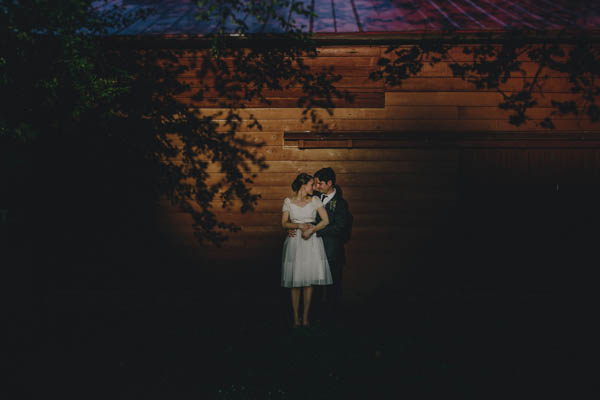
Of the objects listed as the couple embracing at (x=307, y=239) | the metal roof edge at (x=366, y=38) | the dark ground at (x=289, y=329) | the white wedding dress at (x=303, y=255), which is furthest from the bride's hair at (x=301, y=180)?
the metal roof edge at (x=366, y=38)

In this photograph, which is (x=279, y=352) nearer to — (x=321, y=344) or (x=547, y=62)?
(x=321, y=344)

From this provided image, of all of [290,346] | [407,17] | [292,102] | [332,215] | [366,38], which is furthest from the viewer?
[407,17]

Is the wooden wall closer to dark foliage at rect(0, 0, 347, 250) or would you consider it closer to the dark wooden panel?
the dark wooden panel

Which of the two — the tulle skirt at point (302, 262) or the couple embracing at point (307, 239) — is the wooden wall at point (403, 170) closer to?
the couple embracing at point (307, 239)

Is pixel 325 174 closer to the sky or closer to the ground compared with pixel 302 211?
closer to the sky

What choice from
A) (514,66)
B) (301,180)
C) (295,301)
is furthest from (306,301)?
(514,66)

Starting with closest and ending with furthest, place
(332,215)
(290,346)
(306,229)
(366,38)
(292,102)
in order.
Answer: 1. (290,346)
2. (306,229)
3. (332,215)
4. (366,38)
5. (292,102)

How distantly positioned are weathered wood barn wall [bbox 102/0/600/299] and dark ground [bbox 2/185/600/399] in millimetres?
80

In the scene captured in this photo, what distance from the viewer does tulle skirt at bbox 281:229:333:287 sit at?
5465 mm

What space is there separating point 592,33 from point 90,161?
307 inches

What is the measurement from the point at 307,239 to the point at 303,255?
0.72 feet

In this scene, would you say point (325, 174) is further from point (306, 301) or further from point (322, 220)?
point (306, 301)

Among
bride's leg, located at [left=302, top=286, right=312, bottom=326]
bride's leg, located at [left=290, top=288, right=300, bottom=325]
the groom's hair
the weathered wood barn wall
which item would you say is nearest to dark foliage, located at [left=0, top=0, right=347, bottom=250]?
the weathered wood barn wall

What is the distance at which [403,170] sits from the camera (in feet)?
20.9
